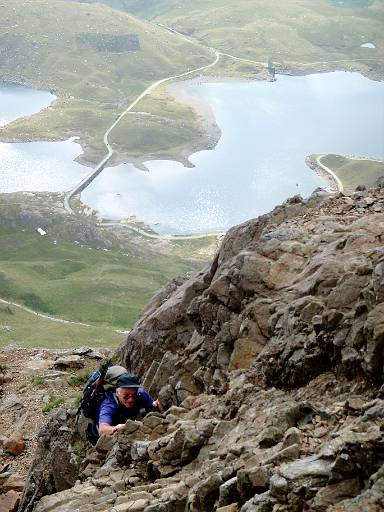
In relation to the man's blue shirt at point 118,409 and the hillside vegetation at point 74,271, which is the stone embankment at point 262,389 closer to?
the man's blue shirt at point 118,409

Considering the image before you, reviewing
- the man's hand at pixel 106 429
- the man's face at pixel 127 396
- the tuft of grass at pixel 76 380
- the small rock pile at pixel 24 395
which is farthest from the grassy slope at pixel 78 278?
the man's hand at pixel 106 429

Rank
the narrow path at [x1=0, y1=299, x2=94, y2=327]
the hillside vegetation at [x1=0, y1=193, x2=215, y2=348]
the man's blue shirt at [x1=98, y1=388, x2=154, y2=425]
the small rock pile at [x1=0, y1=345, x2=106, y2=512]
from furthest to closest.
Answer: the narrow path at [x1=0, y1=299, x2=94, y2=327] < the hillside vegetation at [x1=0, y1=193, x2=215, y2=348] < the small rock pile at [x1=0, y1=345, x2=106, y2=512] < the man's blue shirt at [x1=98, y1=388, x2=154, y2=425]

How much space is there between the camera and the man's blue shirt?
19625mm

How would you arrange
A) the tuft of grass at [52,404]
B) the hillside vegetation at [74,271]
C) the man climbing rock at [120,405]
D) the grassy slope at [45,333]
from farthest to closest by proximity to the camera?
the hillside vegetation at [74,271] → the grassy slope at [45,333] → the tuft of grass at [52,404] → the man climbing rock at [120,405]

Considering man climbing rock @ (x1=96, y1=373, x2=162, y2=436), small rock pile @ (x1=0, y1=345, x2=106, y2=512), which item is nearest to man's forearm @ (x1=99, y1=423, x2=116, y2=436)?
man climbing rock @ (x1=96, y1=373, x2=162, y2=436)

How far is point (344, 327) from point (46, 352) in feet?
114

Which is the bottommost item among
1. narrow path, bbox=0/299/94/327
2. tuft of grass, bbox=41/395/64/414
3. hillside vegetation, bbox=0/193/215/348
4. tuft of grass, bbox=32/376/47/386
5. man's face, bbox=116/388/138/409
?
hillside vegetation, bbox=0/193/215/348

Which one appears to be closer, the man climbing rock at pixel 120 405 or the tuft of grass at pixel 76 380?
the man climbing rock at pixel 120 405

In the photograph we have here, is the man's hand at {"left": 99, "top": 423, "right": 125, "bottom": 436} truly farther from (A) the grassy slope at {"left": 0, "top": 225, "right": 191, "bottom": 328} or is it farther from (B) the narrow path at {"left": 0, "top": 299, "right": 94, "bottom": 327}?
(A) the grassy slope at {"left": 0, "top": 225, "right": 191, "bottom": 328}

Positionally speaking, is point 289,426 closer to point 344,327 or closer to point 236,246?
point 344,327

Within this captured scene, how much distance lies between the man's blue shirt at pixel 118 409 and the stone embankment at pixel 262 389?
0.62m

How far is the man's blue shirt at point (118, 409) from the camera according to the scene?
19.6 metres

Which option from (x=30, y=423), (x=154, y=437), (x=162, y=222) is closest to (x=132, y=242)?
(x=162, y=222)

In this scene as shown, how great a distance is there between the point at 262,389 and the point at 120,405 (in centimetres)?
430
